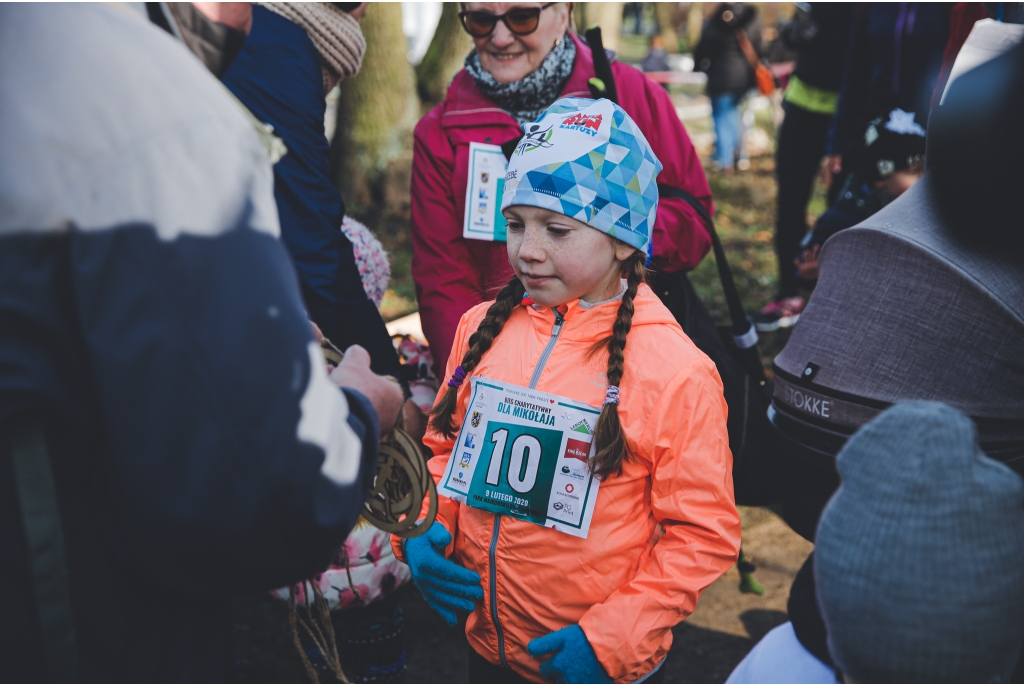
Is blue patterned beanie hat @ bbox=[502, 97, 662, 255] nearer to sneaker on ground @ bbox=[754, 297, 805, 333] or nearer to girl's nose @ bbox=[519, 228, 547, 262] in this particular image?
girl's nose @ bbox=[519, 228, 547, 262]

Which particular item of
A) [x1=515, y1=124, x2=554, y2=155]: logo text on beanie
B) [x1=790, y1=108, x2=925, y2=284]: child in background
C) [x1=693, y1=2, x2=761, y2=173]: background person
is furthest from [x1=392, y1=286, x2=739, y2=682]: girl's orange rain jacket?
[x1=693, y1=2, x2=761, y2=173]: background person

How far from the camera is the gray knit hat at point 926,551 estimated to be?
38.6 inches

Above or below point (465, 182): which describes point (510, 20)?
above

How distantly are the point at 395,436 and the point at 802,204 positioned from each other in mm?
4366

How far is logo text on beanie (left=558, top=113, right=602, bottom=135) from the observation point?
6.33 ft

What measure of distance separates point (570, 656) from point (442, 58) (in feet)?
23.9

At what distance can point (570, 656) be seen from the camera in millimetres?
1765

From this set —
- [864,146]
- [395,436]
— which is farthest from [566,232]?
[864,146]

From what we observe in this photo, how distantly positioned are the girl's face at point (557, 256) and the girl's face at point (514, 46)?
903 millimetres

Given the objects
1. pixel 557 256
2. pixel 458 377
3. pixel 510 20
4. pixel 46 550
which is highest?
pixel 510 20

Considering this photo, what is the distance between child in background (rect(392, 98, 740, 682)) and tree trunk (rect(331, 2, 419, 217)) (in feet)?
21.0

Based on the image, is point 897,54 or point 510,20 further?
point 897,54

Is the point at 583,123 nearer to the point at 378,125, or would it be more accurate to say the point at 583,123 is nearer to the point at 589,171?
the point at 589,171

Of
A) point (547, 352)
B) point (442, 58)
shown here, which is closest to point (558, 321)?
point (547, 352)
